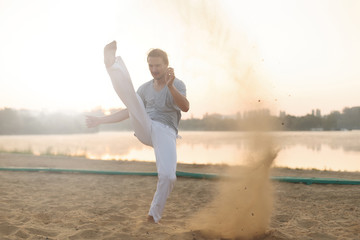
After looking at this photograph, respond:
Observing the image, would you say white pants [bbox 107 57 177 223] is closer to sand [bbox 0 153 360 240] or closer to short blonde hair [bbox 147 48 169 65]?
short blonde hair [bbox 147 48 169 65]

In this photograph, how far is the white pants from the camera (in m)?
3.41

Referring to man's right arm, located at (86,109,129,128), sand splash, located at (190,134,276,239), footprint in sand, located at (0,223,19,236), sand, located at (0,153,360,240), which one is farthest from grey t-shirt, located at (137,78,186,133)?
footprint in sand, located at (0,223,19,236)

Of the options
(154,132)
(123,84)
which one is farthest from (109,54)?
(154,132)

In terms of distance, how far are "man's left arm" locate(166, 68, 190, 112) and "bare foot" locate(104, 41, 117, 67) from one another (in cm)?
61

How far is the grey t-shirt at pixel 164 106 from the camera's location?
3.62 m

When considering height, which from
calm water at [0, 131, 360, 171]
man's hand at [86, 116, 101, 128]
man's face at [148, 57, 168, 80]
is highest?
man's face at [148, 57, 168, 80]

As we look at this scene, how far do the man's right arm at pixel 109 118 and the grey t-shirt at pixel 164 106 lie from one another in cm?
33

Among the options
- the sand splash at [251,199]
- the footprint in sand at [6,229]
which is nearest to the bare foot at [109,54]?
the sand splash at [251,199]

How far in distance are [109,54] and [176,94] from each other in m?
0.76

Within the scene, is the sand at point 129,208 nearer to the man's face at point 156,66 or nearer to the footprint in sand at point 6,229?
the footprint in sand at point 6,229

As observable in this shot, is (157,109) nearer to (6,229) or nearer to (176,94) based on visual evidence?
(176,94)

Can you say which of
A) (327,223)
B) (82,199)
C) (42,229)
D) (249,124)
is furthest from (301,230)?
(82,199)

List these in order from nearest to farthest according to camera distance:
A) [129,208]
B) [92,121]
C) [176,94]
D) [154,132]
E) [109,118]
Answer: [176,94] < [154,132] < [109,118] < [92,121] < [129,208]

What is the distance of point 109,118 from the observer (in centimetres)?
401
